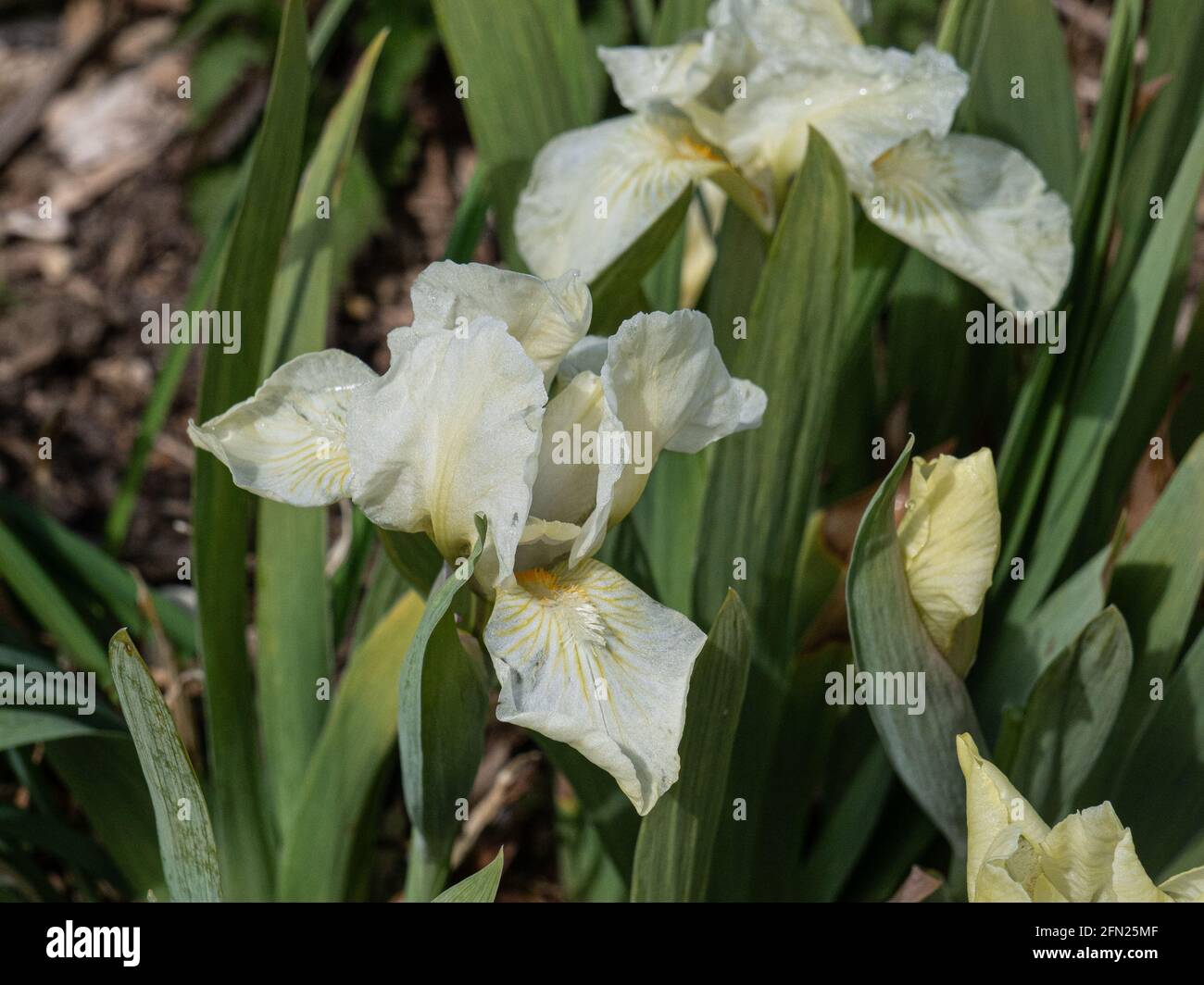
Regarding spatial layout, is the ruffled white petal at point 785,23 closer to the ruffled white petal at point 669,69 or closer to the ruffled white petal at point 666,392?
the ruffled white petal at point 669,69

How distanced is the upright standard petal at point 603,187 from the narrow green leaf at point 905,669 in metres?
0.38

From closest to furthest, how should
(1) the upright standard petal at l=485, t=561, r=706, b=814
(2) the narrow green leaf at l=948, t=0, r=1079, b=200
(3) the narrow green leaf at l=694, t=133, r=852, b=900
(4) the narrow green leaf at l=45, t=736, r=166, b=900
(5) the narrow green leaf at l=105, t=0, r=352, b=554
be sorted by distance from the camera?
(1) the upright standard petal at l=485, t=561, r=706, b=814 < (3) the narrow green leaf at l=694, t=133, r=852, b=900 < (4) the narrow green leaf at l=45, t=736, r=166, b=900 < (2) the narrow green leaf at l=948, t=0, r=1079, b=200 < (5) the narrow green leaf at l=105, t=0, r=352, b=554

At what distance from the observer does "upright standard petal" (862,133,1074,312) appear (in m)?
1.04

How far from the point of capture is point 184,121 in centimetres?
215

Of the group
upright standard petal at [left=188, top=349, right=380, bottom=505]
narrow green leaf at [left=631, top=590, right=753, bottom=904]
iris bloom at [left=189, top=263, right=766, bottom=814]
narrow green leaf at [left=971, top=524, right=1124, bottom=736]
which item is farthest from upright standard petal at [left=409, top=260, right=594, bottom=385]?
narrow green leaf at [left=971, top=524, right=1124, bottom=736]

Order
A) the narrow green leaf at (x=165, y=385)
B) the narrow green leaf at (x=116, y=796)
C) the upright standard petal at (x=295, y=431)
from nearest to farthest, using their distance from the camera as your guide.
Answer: the upright standard petal at (x=295, y=431) < the narrow green leaf at (x=116, y=796) < the narrow green leaf at (x=165, y=385)

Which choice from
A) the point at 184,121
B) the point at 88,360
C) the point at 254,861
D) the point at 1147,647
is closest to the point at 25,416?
the point at 88,360

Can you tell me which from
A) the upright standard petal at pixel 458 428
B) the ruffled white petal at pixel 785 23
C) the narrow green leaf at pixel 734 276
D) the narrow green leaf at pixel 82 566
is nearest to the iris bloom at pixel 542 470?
the upright standard petal at pixel 458 428

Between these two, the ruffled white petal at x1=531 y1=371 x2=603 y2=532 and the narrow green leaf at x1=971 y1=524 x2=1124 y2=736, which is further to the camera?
the narrow green leaf at x1=971 y1=524 x2=1124 y2=736

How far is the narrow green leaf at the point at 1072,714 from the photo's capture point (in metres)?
0.88

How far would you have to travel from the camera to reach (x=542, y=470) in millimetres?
770

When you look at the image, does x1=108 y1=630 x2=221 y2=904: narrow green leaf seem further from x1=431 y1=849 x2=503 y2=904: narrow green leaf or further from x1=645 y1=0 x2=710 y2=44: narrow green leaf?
x1=645 y1=0 x2=710 y2=44: narrow green leaf

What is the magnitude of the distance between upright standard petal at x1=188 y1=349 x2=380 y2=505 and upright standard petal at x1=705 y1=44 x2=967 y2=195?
0.47 meters
